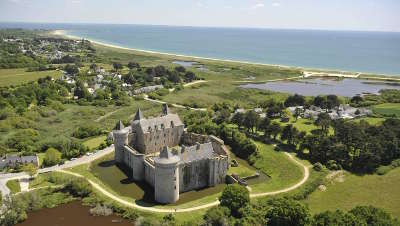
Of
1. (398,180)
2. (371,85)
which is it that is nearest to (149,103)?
(398,180)

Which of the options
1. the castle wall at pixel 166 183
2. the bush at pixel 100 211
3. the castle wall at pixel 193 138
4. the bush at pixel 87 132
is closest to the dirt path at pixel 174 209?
the castle wall at pixel 166 183

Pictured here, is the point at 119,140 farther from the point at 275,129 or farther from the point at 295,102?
the point at 295,102

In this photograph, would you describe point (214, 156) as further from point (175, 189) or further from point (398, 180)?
point (398, 180)

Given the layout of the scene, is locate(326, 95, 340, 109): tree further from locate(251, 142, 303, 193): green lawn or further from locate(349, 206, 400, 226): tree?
locate(349, 206, 400, 226): tree

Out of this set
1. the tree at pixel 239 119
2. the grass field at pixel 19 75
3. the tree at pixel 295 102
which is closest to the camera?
the tree at pixel 239 119

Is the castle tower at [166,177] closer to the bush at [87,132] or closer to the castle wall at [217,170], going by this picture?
the castle wall at [217,170]

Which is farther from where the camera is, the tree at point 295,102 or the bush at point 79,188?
the tree at point 295,102
